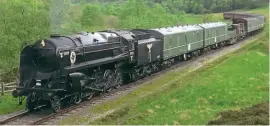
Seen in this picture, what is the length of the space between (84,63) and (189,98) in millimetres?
5550

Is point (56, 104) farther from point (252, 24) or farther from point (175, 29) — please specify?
point (252, 24)

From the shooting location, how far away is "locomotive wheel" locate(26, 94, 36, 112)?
1762cm

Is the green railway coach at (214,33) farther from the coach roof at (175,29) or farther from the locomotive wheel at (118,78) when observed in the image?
the locomotive wheel at (118,78)

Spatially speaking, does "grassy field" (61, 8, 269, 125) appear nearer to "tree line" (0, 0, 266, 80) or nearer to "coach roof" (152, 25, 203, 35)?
"coach roof" (152, 25, 203, 35)

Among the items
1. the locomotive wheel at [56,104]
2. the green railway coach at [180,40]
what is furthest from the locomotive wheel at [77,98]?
the green railway coach at [180,40]

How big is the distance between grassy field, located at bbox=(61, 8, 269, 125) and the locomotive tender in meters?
1.47

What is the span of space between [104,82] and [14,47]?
40.1ft

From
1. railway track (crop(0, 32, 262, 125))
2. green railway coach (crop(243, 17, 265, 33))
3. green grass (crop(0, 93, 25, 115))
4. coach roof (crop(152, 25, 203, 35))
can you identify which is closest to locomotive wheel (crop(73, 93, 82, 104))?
railway track (crop(0, 32, 262, 125))

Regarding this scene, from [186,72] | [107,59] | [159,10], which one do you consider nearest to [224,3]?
[159,10]

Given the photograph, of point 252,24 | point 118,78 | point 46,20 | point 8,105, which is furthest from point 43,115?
point 252,24

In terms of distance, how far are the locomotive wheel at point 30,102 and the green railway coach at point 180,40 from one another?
13214 millimetres

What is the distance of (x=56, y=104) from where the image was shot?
58.1ft

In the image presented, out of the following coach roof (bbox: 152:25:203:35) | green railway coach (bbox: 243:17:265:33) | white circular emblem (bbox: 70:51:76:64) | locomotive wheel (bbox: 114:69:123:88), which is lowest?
locomotive wheel (bbox: 114:69:123:88)

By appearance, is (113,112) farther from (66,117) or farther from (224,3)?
(224,3)
